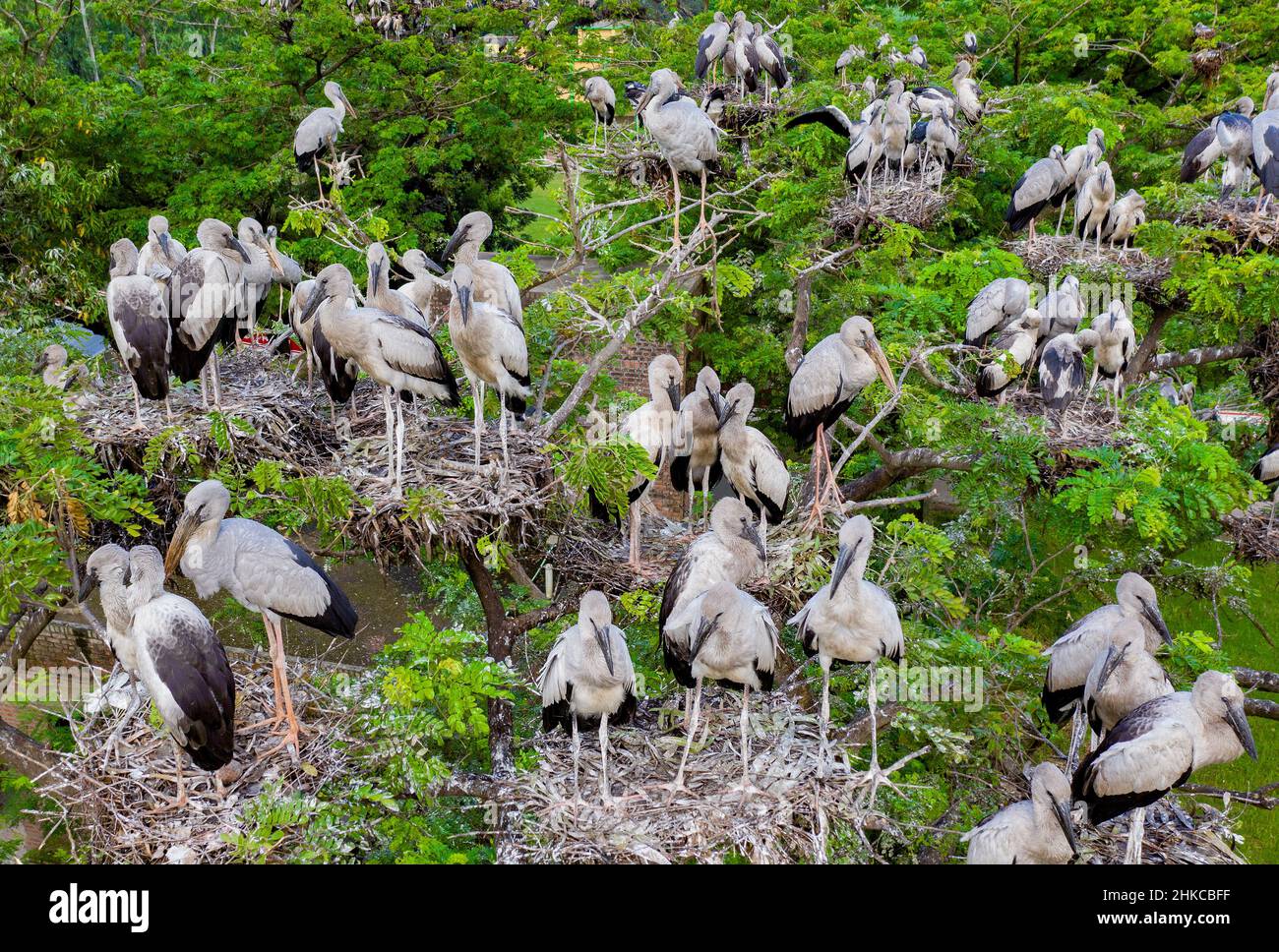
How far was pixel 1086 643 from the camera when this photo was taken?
248 inches

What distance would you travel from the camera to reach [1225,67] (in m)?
13.3

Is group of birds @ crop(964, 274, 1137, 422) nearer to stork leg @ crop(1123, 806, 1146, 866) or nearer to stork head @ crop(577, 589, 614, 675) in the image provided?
stork leg @ crop(1123, 806, 1146, 866)

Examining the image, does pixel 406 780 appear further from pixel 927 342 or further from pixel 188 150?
pixel 188 150

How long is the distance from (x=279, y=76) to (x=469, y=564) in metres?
9.47

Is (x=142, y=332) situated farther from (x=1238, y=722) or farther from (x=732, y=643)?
(x=1238, y=722)

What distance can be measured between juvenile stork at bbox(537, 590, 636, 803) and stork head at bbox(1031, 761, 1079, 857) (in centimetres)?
215

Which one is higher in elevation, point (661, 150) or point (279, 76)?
point (279, 76)

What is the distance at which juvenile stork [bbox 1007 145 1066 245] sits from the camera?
34.9ft

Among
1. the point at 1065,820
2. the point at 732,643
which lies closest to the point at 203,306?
the point at 732,643

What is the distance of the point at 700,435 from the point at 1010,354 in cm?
252

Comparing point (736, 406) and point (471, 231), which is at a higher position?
point (471, 231)

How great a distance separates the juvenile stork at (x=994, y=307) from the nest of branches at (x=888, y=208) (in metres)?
1.10

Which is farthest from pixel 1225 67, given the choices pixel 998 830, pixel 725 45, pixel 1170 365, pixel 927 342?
pixel 998 830

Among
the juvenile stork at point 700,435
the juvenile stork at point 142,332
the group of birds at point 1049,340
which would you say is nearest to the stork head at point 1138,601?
the group of birds at point 1049,340
